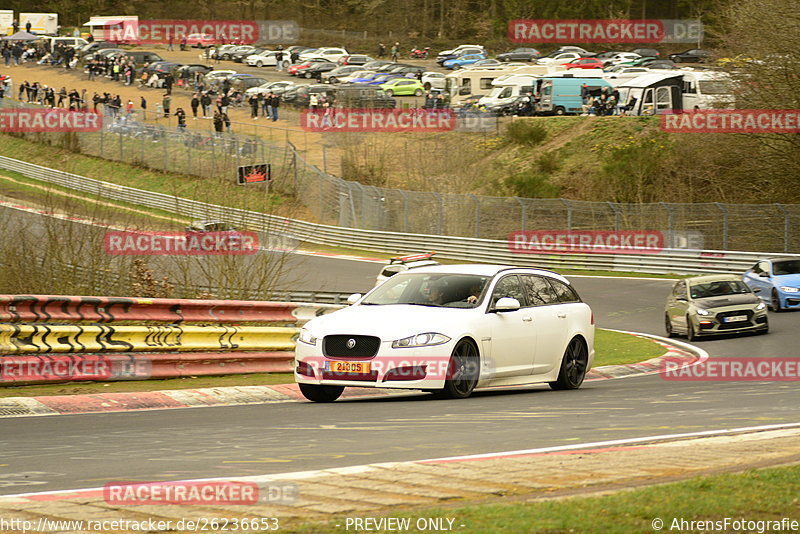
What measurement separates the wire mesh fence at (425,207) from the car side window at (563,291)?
23.4 metres

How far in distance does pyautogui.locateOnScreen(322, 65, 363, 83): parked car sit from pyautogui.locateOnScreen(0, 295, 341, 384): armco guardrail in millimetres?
70224

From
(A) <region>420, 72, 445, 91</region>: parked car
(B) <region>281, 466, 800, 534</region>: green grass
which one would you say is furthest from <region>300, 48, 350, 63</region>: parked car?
(B) <region>281, 466, 800, 534</region>: green grass

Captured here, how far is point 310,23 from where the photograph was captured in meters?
127

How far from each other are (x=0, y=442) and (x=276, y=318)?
7.71 meters

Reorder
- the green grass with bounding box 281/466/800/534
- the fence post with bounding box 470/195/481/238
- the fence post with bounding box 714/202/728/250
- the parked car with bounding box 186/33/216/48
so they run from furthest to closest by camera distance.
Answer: the parked car with bounding box 186/33/216/48
the fence post with bounding box 470/195/481/238
the fence post with bounding box 714/202/728/250
the green grass with bounding box 281/466/800/534

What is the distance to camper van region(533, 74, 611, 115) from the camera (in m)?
68.8

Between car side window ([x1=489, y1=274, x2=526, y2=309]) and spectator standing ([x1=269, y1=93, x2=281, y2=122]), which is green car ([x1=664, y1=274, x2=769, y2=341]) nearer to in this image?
car side window ([x1=489, y1=274, x2=526, y2=309])

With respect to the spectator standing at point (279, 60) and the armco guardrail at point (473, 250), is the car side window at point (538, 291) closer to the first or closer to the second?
the armco guardrail at point (473, 250)

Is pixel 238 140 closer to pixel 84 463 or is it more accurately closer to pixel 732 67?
pixel 732 67

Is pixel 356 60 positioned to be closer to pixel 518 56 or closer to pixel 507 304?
pixel 518 56

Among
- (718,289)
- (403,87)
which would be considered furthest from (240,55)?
(718,289)

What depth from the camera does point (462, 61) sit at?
96.4m

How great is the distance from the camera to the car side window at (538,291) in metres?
14.4

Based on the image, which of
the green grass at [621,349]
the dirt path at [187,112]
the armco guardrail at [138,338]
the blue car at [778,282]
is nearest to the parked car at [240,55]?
the dirt path at [187,112]
